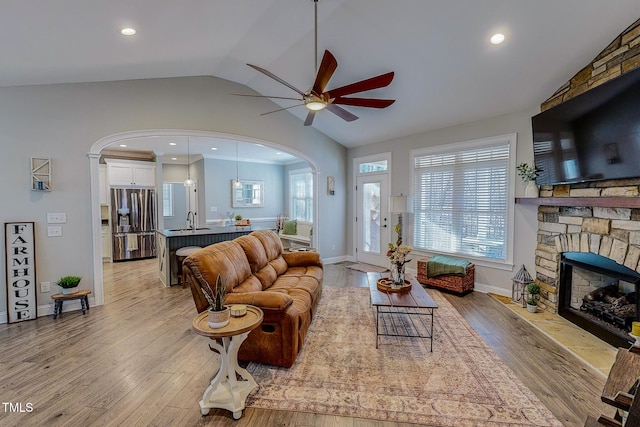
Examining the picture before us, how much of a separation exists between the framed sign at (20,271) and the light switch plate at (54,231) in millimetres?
154

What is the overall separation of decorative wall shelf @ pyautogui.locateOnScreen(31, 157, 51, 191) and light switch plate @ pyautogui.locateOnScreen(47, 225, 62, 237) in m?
0.49

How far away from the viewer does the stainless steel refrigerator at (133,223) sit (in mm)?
6922

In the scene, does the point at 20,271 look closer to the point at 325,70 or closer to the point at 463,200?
the point at 325,70

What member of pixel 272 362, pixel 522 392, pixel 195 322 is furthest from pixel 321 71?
pixel 522 392

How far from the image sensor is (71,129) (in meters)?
3.84

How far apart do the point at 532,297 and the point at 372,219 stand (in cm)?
324

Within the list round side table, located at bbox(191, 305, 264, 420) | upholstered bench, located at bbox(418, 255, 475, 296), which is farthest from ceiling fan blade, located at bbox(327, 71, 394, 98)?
upholstered bench, located at bbox(418, 255, 475, 296)

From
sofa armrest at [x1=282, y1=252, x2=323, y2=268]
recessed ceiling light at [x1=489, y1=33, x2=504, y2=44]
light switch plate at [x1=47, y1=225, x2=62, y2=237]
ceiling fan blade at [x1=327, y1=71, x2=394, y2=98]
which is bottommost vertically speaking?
sofa armrest at [x1=282, y1=252, x2=323, y2=268]

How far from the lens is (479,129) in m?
4.67

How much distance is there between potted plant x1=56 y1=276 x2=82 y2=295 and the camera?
12.3ft

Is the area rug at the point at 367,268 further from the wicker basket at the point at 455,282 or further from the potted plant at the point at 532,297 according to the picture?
the potted plant at the point at 532,297

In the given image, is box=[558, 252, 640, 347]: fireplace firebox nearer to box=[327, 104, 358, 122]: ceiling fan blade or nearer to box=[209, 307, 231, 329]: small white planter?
box=[327, 104, 358, 122]: ceiling fan blade

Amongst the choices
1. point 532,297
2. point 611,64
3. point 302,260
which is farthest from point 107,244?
point 611,64

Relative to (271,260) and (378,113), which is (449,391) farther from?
(378,113)
